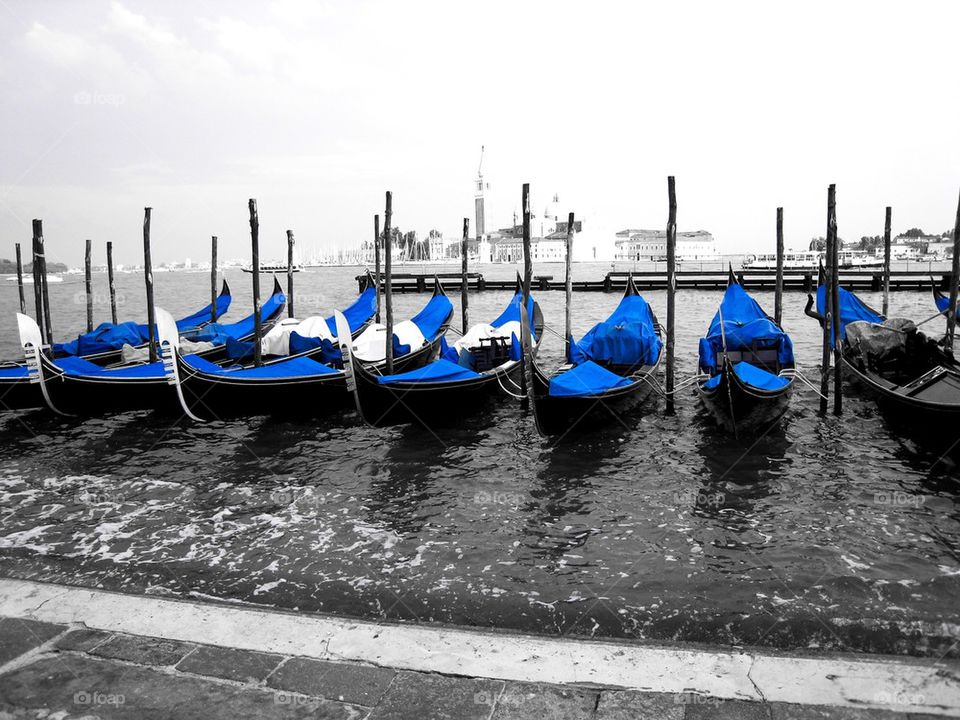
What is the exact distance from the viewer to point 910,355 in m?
8.55

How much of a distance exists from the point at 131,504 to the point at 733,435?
18.9 ft

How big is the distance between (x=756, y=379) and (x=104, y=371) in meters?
7.83

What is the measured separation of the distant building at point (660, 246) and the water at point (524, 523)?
4317 inches

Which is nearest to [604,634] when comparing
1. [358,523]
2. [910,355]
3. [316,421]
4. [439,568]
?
[439,568]

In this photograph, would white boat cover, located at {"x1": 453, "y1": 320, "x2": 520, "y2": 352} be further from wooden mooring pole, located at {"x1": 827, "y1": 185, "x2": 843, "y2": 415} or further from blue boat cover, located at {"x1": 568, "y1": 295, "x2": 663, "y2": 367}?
wooden mooring pole, located at {"x1": 827, "y1": 185, "x2": 843, "y2": 415}

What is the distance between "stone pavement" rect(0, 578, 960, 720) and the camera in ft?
7.99

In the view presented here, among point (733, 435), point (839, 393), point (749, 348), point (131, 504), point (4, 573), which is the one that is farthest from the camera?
point (749, 348)

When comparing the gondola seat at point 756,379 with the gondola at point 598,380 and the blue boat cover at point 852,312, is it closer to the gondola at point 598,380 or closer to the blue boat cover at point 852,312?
the gondola at point 598,380

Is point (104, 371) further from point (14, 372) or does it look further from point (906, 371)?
point (906, 371)

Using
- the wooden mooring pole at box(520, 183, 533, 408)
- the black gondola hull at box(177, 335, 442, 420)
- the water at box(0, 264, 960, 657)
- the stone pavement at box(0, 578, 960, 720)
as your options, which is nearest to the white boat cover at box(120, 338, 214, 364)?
Answer: the water at box(0, 264, 960, 657)

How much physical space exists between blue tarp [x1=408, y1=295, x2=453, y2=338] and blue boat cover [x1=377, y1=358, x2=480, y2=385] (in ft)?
12.8

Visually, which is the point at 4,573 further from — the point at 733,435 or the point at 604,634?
the point at 733,435

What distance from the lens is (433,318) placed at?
1255 cm

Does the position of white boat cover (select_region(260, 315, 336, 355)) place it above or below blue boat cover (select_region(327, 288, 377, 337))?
below
